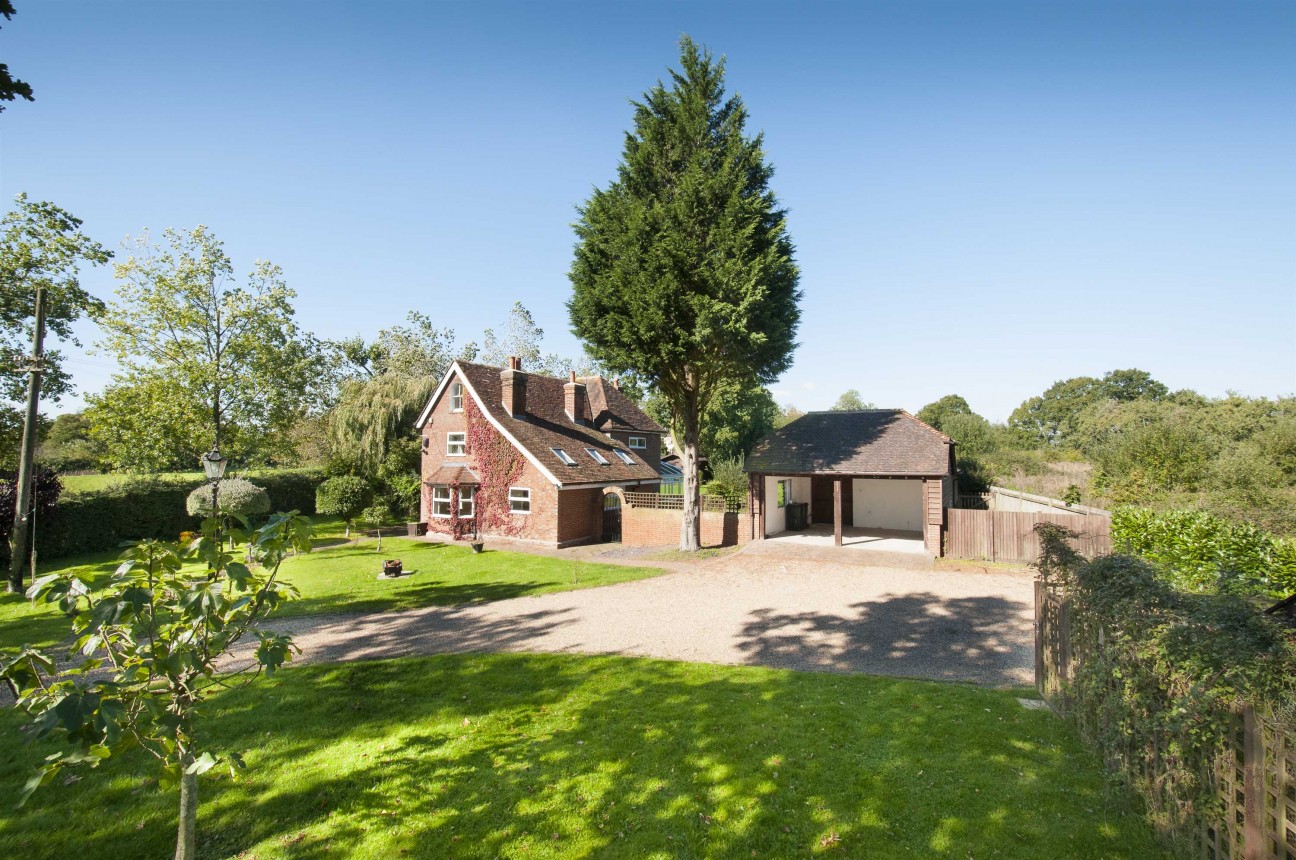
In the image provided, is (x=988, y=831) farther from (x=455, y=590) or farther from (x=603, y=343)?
(x=603, y=343)

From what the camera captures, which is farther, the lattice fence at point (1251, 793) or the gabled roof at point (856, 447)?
the gabled roof at point (856, 447)

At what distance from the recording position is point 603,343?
2105cm

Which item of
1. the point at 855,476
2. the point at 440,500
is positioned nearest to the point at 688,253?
the point at 855,476

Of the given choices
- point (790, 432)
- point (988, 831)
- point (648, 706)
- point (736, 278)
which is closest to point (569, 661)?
point (648, 706)

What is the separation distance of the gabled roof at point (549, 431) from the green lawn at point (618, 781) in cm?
1585

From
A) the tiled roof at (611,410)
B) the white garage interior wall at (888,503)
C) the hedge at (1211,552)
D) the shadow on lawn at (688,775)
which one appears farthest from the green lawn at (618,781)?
the tiled roof at (611,410)

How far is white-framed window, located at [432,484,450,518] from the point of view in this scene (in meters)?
27.7

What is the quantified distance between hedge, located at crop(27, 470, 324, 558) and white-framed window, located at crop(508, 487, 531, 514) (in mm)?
12758

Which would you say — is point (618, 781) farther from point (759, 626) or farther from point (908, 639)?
point (908, 639)

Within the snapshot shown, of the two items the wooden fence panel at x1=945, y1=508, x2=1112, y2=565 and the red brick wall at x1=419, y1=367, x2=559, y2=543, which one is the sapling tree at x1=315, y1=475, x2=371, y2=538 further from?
the wooden fence panel at x1=945, y1=508, x2=1112, y2=565

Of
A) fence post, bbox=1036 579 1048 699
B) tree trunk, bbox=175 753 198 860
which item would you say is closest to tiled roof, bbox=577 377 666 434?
fence post, bbox=1036 579 1048 699

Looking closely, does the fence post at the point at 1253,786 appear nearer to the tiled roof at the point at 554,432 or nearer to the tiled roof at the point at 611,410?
the tiled roof at the point at 554,432

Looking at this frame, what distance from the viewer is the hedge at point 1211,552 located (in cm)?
1086

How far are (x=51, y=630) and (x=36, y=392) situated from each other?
849 cm
